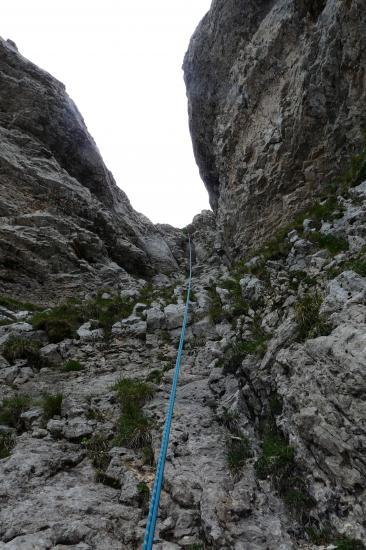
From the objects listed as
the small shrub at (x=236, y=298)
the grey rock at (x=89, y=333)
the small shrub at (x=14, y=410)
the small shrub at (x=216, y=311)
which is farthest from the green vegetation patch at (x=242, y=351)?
the grey rock at (x=89, y=333)

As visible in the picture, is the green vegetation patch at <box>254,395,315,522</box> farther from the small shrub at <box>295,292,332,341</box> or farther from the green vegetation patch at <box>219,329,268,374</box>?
the green vegetation patch at <box>219,329,268,374</box>

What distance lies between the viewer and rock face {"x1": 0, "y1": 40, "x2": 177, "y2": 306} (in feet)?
55.2

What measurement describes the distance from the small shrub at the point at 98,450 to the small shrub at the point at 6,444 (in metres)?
1.27

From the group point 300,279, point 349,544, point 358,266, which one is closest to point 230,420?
point 349,544

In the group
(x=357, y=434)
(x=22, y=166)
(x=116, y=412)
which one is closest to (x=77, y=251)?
(x=22, y=166)

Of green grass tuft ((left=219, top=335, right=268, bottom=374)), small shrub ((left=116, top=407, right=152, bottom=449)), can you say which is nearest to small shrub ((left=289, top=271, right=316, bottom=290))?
green grass tuft ((left=219, top=335, right=268, bottom=374))

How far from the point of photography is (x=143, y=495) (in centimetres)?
514

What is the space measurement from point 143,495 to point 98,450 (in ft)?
4.60

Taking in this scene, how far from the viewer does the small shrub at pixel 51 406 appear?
23.7 ft

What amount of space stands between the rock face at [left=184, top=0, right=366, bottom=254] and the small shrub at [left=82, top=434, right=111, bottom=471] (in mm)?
A: 12664

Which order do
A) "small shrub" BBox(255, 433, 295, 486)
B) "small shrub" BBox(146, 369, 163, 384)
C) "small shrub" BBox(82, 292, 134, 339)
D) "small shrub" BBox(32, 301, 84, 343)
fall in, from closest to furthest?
→ "small shrub" BBox(255, 433, 295, 486) < "small shrub" BBox(146, 369, 163, 384) < "small shrub" BBox(32, 301, 84, 343) < "small shrub" BBox(82, 292, 134, 339)

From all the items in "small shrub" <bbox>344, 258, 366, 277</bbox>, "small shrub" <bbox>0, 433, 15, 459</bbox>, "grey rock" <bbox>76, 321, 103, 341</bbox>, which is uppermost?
"small shrub" <bbox>344, 258, 366, 277</bbox>

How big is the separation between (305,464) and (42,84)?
2875 cm

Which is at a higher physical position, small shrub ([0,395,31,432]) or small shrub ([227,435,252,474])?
small shrub ([227,435,252,474])
